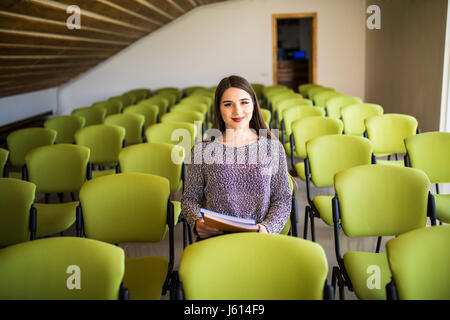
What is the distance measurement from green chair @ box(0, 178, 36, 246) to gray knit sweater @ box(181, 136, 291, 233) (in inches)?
44.6

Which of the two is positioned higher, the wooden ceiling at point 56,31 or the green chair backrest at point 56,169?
the wooden ceiling at point 56,31

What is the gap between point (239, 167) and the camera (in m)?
2.30

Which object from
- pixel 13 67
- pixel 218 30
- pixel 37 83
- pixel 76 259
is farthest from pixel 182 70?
pixel 76 259

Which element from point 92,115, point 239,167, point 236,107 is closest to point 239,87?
point 236,107

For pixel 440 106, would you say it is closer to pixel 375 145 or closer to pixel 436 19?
pixel 436 19

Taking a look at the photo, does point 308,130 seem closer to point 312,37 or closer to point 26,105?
point 26,105

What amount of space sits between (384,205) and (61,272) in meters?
1.88

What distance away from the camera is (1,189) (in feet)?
9.05

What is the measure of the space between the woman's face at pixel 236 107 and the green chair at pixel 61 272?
35.5 inches

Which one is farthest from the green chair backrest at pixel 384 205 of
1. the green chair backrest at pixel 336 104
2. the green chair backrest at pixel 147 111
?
the green chair backrest at pixel 147 111

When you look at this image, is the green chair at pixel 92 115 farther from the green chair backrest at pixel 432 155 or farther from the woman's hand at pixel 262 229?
the woman's hand at pixel 262 229

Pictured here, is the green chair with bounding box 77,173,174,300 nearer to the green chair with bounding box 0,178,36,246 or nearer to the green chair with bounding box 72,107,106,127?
the green chair with bounding box 0,178,36,246

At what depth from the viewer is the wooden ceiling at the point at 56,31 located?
4.60 m
